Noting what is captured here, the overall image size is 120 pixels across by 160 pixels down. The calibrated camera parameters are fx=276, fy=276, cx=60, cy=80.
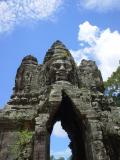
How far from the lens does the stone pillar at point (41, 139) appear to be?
9555 mm

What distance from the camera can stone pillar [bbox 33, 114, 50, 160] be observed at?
9555 mm

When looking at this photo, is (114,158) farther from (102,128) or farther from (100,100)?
(100,100)

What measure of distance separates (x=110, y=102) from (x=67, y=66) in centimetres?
259

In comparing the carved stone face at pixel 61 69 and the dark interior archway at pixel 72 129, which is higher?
the carved stone face at pixel 61 69

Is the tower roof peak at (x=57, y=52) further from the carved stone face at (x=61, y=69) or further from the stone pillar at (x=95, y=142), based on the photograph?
the stone pillar at (x=95, y=142)

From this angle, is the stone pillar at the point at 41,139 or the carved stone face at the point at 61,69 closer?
the stone pillar at the point at 41,139

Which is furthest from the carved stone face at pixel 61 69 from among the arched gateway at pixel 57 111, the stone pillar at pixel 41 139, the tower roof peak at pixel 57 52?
the stone pillar at pixel 41 139

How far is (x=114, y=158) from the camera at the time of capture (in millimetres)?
10531

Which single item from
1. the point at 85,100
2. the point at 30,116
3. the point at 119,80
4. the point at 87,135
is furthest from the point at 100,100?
the point at 119,80

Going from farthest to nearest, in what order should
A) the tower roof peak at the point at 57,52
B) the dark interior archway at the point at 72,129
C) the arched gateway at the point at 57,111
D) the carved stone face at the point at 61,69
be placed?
the tower roof peak at the point at 57,52, the dark interior archway at the point at 72,129, the carved stone face at the point at 61,69, the arched gateway at the point at 57,111

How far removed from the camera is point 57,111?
11.4 meters

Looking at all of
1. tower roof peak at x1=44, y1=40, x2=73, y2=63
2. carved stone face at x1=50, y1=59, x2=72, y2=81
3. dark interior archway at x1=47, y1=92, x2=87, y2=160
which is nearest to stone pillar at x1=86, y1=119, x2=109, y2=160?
dark interior archway at x1=47, y1=92, x2=87, y2=160

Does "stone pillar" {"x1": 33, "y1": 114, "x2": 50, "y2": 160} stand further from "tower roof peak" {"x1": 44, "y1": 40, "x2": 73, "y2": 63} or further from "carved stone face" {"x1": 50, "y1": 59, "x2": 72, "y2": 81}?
"tower roof peak" {"x1": 44, "y1": 40, "x2": 73, "y2": 63}

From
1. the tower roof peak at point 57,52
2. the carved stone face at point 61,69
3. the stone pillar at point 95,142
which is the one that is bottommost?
the stone pillar at point 95,142
